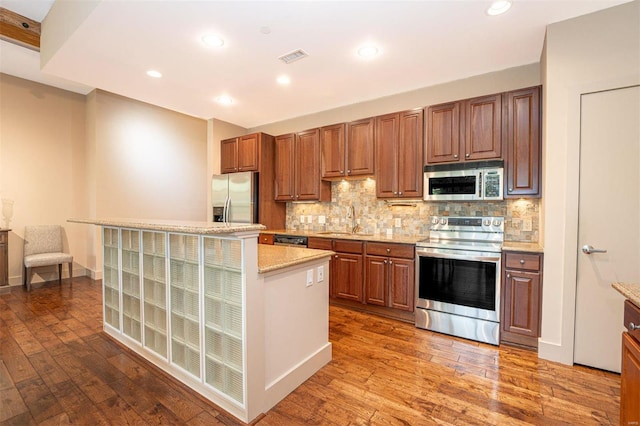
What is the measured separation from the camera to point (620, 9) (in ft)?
Result: 7.38

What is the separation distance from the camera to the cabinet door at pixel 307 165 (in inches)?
172

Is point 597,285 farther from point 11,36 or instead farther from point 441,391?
point 11,36

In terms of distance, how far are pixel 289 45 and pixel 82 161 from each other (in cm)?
455

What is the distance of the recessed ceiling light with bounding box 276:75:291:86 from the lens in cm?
351

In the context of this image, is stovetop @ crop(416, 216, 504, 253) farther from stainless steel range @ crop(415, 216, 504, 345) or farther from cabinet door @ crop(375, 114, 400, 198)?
cabinet door @ crop(375, 114, 400, 198)

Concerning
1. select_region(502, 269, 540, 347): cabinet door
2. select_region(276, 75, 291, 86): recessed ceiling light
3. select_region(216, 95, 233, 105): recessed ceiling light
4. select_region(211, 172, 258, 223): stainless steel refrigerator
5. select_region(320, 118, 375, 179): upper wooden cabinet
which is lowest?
select_region(502, 269, 540, 347): cabinet door

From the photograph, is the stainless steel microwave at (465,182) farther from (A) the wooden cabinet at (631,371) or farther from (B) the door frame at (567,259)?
(A) the wooden cabinet at (631,371)

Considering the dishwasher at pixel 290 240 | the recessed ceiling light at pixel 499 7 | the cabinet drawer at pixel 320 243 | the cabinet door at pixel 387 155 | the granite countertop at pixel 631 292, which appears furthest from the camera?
the dishwasher at pixel 290 240

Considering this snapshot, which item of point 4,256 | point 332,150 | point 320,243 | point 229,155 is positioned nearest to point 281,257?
point 320,243

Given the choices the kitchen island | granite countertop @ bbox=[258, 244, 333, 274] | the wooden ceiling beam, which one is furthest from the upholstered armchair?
granite countertop @ bbox=[258, 244, 333, 274]

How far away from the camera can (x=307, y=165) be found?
4.46 m

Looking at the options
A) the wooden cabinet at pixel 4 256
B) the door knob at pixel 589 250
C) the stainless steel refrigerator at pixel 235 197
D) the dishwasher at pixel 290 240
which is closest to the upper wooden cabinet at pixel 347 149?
the dishwasher at pixel 290 240

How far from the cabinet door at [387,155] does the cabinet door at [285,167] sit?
4.71ft

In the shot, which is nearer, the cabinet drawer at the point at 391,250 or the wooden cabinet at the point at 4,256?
the cabinet drawer at the point at 391,250
